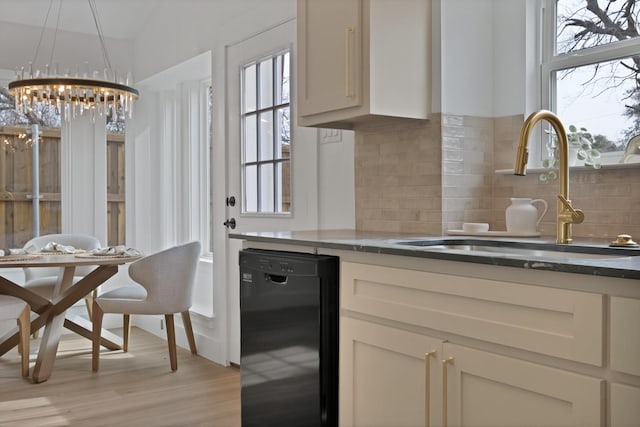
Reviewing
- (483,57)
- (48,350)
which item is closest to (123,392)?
(48,350)

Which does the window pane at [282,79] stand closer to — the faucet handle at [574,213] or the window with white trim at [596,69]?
the window with white trim at [596,69]

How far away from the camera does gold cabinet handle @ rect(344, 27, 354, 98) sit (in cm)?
258

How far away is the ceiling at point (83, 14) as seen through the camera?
480 centimetres

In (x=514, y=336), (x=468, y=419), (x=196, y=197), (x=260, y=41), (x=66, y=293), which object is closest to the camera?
(x=514, y=336)

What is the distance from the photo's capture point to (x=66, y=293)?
14.1 feet

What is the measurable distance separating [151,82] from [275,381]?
11.3 feet

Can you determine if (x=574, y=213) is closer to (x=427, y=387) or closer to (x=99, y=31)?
(x=427, y=387)

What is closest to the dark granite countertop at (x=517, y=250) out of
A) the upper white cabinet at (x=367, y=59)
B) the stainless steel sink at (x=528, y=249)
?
the stainless steel sink at (x=528, y=249)

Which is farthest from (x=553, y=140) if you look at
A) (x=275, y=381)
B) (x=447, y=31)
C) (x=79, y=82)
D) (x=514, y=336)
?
(x=79, y=82)

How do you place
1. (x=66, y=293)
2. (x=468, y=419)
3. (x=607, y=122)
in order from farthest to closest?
(x=66, y=293) < (x=607, y=122) < (x=468, y=419)

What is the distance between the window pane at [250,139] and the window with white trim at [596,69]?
5.93 feet

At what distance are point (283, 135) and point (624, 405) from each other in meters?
2.61

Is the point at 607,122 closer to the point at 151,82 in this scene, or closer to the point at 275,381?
the point at 275,381

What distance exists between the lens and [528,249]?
7.34 ft
